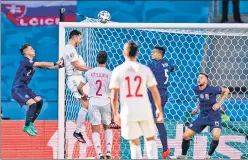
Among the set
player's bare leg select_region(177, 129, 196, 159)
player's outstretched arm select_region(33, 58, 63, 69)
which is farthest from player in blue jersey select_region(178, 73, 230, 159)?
player's outstretched arm select_region(33, 58, 63, 69)

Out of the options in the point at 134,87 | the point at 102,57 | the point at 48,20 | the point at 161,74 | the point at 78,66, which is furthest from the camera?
the point at 48,20

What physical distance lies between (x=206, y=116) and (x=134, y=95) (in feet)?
8.63

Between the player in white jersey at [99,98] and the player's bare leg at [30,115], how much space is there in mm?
1148

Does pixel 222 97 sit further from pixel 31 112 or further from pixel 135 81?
pixel 31 112

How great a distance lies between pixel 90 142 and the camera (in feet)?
43.7

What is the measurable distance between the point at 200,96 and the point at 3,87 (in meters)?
6.97

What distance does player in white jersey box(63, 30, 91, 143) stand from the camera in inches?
479

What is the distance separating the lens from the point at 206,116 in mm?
12539

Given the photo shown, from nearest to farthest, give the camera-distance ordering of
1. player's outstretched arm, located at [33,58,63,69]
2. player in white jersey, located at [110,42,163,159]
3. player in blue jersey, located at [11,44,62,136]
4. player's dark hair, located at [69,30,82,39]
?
player in white jersey, located at [110,42,163,159] → player's outstretched arm, located at [33,58,63,69] → player's dark hair, located at [69,30,82,39] → player in blue jersey, located at [11,44,62,136]

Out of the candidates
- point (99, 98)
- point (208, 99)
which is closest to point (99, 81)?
point (99, 98)

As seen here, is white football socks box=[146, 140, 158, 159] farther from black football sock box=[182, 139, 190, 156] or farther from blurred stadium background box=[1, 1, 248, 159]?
blurred stadium background box=[1, 1, 248, 159]

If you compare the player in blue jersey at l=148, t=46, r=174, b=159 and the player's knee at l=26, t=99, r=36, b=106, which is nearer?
the player in blue jersey at l=148, t=46, r=174, b=159

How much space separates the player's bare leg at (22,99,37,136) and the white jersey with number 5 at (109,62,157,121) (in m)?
3.00

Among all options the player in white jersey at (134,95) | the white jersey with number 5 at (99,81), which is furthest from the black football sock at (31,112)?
the player in white jersey at (134,95)
